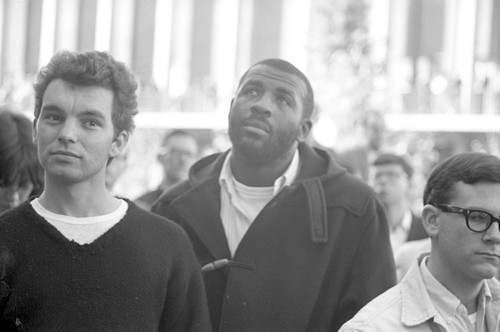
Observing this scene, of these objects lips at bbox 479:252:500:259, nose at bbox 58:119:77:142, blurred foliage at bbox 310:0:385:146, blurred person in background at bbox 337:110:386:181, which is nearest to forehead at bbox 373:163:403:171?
blurred person in background at bbox 337:110:386:181

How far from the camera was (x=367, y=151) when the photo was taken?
9.49m

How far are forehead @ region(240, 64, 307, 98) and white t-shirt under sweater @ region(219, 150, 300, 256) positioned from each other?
0.32 m

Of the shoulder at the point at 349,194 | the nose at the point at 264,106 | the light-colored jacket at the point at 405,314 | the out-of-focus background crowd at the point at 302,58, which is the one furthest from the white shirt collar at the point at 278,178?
the out-of-focus background crowd at the point at 302,58

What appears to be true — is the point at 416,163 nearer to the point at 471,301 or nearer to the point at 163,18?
the point at 163,18

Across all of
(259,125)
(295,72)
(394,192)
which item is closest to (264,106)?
(259,125)

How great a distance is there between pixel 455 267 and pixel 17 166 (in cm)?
201

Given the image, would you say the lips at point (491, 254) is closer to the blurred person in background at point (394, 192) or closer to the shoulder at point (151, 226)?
the shoulder at point (151, 226)

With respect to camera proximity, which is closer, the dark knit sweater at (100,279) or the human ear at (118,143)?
the dark knit sweater at (100,279)

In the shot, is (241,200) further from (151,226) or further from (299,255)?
(151,226)

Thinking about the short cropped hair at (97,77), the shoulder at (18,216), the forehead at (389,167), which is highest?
the short cropped hair at (97,77)

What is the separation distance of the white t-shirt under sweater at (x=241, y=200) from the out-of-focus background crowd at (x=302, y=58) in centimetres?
867

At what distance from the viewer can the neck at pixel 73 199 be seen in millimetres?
3633

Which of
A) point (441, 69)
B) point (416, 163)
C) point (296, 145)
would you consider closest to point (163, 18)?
point (441, 69)

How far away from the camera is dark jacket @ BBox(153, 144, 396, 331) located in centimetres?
444
